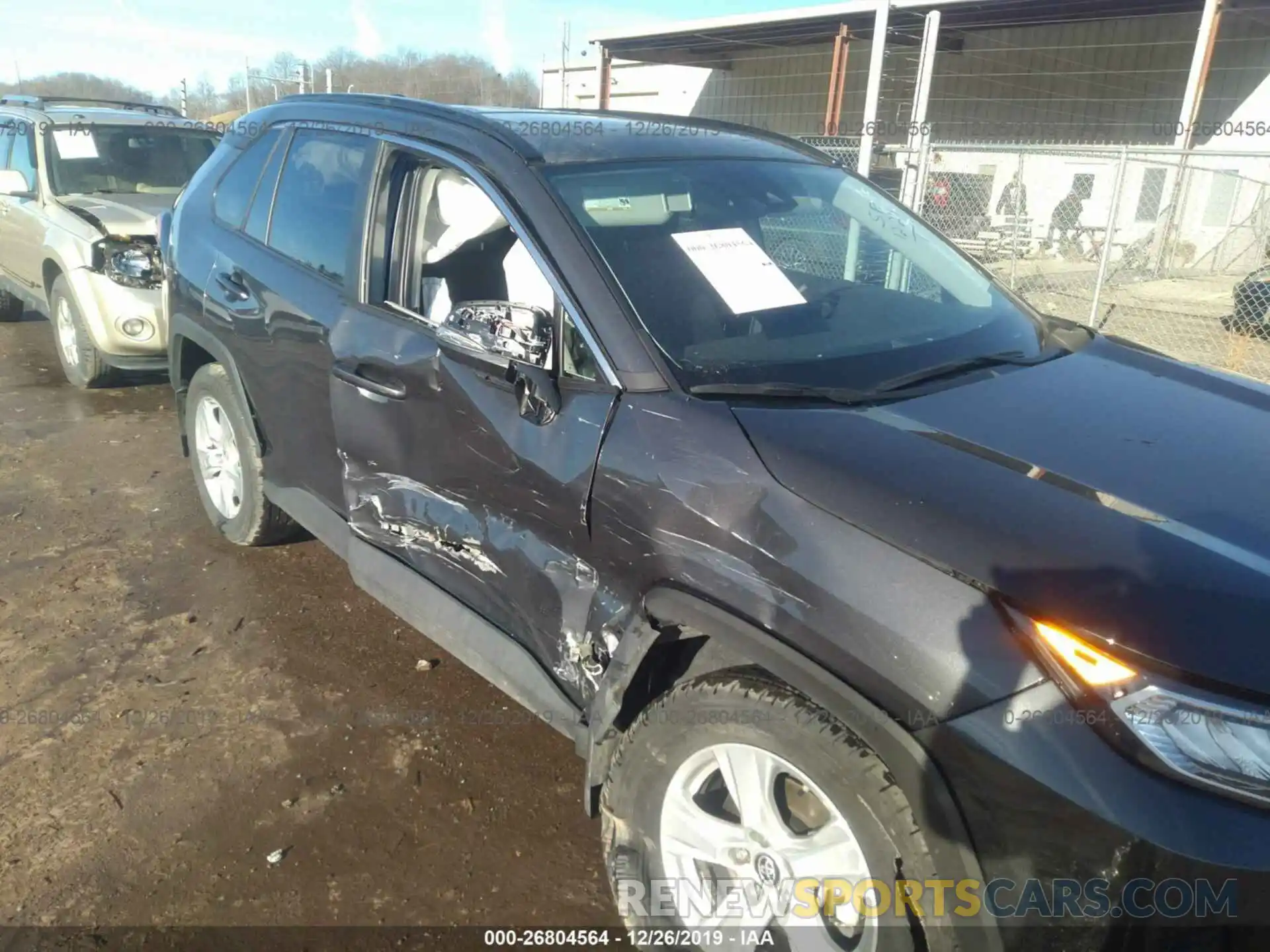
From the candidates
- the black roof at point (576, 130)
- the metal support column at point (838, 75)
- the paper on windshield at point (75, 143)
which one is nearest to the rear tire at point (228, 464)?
the black roof at point (576, 130)

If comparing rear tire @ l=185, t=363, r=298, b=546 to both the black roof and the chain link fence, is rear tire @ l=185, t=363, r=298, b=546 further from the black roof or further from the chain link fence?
the chain link fence

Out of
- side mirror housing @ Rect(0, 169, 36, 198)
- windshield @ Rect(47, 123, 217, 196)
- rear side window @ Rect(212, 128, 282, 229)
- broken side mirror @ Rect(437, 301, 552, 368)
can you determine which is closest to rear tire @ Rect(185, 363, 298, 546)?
rear side window @ Rect(212, 128, 282, 229)

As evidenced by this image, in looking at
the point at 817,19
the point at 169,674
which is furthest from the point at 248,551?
the point at 817,19

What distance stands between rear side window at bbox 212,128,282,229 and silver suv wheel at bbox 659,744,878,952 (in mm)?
2913

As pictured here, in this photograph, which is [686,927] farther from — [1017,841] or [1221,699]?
[1221,699]

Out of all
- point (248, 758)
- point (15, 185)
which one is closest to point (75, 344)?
point (15, 185)

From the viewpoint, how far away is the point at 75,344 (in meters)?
6.49

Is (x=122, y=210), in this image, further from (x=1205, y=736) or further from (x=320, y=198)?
(x=1205, y=736)

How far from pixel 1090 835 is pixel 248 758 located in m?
2.47

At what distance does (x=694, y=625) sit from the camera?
193 centimetres

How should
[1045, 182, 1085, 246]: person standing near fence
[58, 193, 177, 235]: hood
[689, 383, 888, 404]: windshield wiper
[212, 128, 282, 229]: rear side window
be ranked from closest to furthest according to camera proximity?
[689, 383, 888, 404]: windshield wiper, [212, 128, 282, 229]: rear side window, [58, 193, 177, 235]: hood, [1045, 182, 1085, 246]: person standing near fence

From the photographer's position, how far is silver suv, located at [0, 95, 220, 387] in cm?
598

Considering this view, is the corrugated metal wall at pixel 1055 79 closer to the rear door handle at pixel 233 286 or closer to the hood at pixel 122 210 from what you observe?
the hood at pixel 122 210

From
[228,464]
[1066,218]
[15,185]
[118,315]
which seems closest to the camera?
[228,464]
